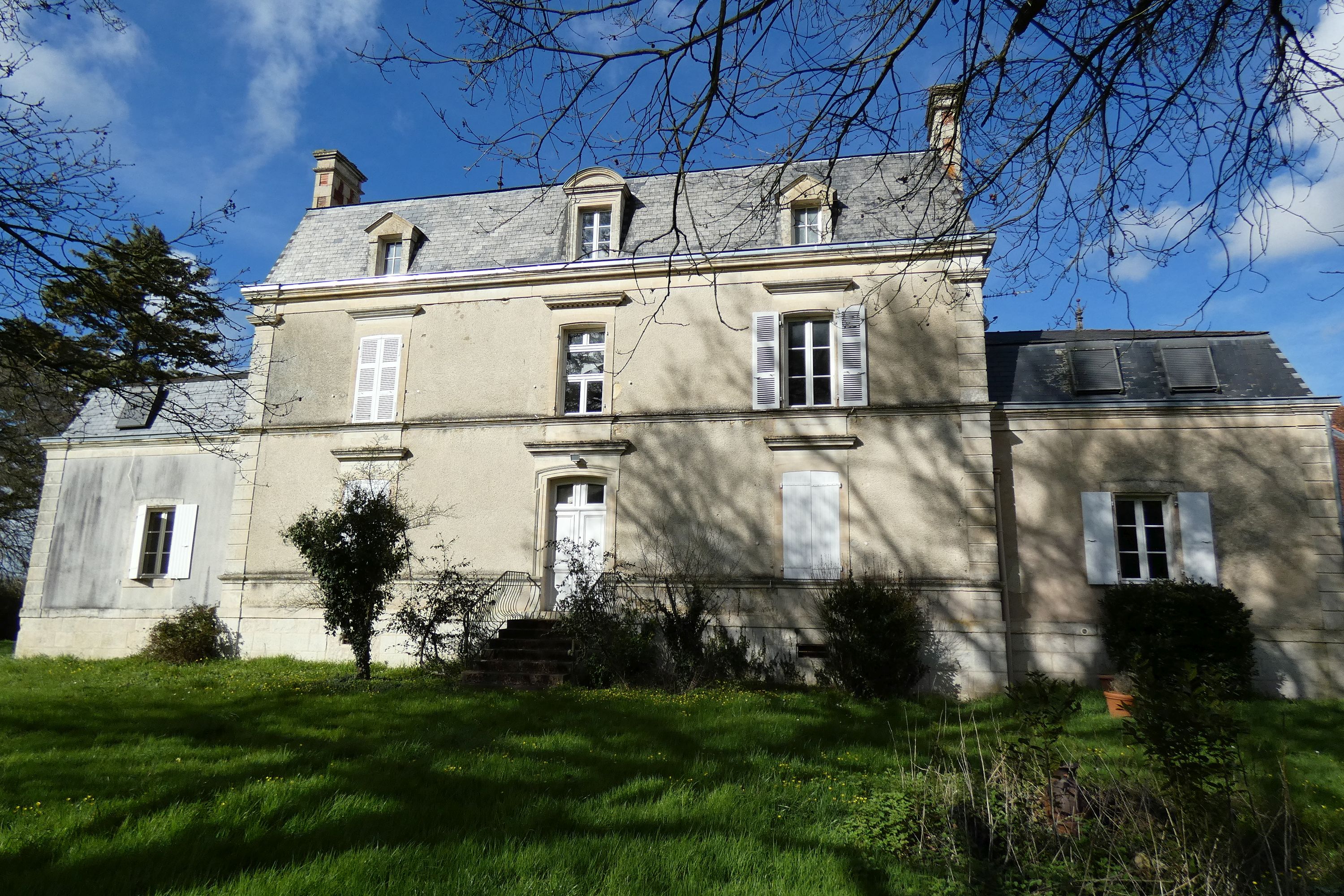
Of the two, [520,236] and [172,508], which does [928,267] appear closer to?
[520,236]

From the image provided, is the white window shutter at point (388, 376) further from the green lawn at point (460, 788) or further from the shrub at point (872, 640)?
the shrub at point (872, 640)

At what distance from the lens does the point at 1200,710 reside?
403 cm

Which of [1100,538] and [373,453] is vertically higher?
[373,453]

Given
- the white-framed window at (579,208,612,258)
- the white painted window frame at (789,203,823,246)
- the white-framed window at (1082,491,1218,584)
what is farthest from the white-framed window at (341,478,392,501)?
the white-framed window at (1082,491,1218,584)

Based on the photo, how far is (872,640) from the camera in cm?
1071

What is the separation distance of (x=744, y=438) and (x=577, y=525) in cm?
294

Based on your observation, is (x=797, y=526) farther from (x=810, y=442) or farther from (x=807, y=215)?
(x=807, y=215)

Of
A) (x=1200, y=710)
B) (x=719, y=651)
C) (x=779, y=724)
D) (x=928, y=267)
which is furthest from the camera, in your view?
(x=928, y=267)

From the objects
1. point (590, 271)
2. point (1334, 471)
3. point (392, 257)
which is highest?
Result: point (392, 257)

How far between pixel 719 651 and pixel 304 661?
6521 millimetres

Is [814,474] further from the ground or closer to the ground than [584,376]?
closer to the ground

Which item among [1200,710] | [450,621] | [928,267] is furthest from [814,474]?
[1200,710]

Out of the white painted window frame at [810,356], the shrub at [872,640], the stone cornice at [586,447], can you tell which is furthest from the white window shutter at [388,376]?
the shrub at [872,640]

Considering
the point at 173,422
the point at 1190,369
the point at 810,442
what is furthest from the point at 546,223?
the point at 1190,369
